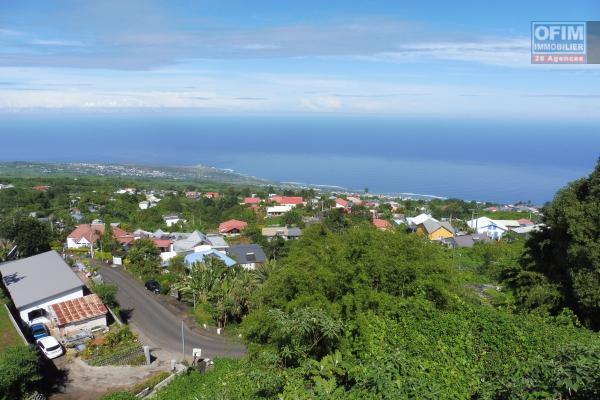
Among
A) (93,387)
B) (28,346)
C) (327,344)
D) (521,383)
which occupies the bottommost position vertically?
(93,387)

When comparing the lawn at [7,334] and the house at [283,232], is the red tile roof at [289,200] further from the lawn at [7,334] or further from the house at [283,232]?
the lawn at [7,334]

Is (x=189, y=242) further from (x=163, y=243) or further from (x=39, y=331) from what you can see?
(x=39, y=331)

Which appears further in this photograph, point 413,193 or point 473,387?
point 413,193

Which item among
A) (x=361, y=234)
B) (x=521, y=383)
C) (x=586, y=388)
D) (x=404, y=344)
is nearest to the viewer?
(x=586, y=388)

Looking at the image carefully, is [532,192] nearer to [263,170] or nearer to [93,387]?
[263,170]

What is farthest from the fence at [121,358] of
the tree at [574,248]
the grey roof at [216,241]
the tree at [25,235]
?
the grey roof at [216,241]

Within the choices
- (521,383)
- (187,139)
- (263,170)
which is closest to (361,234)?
(521,383)

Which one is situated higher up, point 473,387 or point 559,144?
point 559,144
